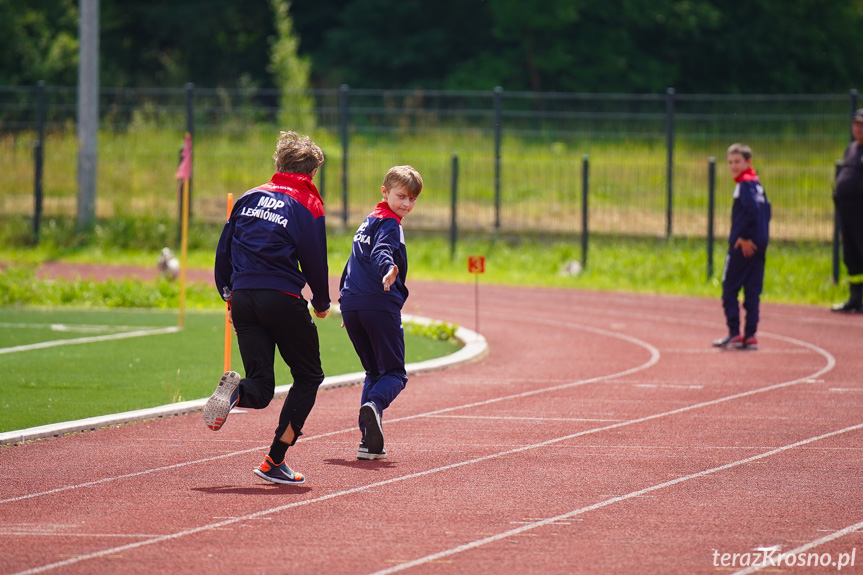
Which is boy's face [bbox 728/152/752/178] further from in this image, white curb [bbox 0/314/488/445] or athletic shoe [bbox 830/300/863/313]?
athletic shoe [bbox 830/300/863/313]

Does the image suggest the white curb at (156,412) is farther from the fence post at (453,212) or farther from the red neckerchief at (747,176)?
the fence post at (453,212)

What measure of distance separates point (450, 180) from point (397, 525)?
65.7 ft

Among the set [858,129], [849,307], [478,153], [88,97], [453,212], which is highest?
[88,97]

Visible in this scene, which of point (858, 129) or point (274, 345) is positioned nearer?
point (274, 345)

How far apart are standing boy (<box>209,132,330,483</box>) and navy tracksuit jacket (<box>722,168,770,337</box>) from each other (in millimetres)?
7709

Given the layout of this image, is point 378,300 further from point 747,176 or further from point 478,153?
point 478,153

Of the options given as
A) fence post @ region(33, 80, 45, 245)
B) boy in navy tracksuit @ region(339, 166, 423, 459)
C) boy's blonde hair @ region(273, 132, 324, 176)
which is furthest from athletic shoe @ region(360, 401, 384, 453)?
fence post @ region(33, 80, 45, 245)

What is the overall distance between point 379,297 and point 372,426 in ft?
2.65

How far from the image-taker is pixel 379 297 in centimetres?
823

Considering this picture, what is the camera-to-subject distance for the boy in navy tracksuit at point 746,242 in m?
14.3

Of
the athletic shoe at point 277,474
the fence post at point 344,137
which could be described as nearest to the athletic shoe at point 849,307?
the fence post at point 344,137

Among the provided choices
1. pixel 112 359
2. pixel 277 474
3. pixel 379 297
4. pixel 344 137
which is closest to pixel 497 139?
pixel 344 137

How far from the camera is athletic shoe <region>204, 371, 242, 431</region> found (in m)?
7.41

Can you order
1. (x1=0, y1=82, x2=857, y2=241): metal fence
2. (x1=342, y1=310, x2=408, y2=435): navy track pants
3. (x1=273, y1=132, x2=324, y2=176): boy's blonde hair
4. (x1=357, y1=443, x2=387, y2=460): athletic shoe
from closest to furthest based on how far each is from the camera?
1. (x1=273, y1=132, x2=324, y2=176): boy's blonde hair
2. (x1=342, y1=310, x2=408, y2=435): navy track pants
3. (x1=357, y1=443, x2=387, y2=460): athletic shoe
4. (x1=0, y1=82, x2=857, y2=241): metal fence
